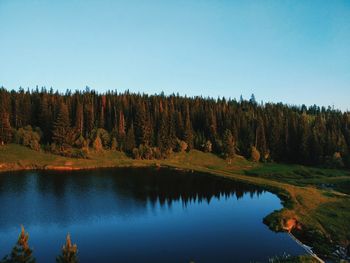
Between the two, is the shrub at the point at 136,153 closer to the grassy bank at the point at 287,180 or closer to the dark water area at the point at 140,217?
the grassy bank at the point at 287,180

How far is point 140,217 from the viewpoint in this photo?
196 ft

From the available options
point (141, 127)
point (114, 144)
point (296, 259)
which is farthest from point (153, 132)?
point (296, 259)

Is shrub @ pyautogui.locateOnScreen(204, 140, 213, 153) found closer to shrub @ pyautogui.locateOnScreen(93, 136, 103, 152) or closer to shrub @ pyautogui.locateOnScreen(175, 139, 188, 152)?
shrub @ pyautogui.locateOnScreen(175, 139, 188, 152)

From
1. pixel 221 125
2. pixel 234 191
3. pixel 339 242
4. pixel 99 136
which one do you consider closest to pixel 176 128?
pixel 221 125

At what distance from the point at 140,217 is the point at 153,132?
268ft

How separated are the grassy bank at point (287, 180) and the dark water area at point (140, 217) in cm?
377

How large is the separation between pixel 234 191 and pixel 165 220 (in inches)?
1238

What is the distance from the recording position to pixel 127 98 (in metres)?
174

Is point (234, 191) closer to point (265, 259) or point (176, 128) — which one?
point (265, 259)

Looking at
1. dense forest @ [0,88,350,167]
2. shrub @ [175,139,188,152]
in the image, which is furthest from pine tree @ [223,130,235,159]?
shrub @ [175,139,188,152]

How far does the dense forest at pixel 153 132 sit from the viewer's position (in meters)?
123

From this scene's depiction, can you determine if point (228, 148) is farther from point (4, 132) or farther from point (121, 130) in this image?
point (4, 132)

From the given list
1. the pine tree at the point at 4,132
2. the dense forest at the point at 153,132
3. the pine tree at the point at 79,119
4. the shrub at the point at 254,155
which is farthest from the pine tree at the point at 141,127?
the pine tree at the point at 4,132

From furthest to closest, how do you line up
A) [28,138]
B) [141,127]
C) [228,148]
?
[141,127] → [228,148] → [28,138]
